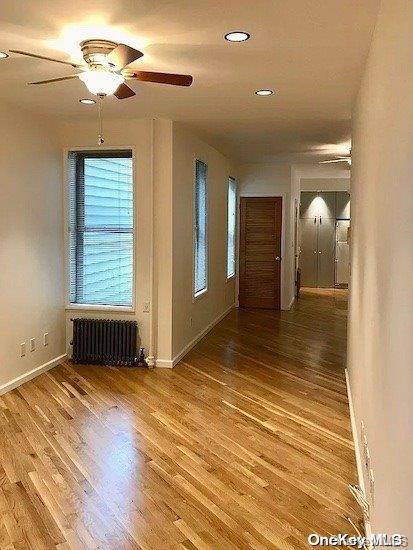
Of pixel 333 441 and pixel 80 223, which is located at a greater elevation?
pixel 80 223

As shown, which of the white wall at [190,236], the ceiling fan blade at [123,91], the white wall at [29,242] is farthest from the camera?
the white wall at [190,236]

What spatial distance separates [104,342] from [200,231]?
6.85ft

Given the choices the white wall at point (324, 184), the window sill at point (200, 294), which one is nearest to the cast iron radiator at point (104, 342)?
the window sill at point (200, 294)

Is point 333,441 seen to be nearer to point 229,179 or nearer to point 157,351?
point 157,351

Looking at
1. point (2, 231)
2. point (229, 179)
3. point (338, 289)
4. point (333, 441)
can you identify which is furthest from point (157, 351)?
point (338, 289)

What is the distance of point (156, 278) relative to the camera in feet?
18.6

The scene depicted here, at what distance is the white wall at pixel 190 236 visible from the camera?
228 inches

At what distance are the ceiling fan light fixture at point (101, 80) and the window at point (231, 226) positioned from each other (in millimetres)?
5767

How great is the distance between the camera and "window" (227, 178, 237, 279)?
904 centimetres

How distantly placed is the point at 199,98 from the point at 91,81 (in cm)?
158

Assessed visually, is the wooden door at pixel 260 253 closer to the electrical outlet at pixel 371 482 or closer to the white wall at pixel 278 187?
the white wall at pixel 278 187

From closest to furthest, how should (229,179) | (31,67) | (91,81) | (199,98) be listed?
Answer: (91,81) < (31,67) < (199,98) < (229,179)

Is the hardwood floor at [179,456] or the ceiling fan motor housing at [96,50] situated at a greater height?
the ceiling fan motor housing at [96,50]

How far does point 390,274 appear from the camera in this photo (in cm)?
197
